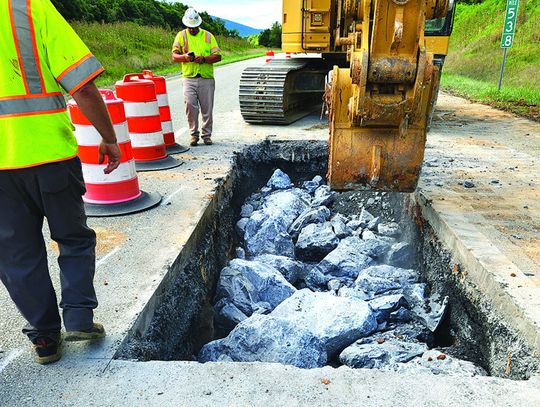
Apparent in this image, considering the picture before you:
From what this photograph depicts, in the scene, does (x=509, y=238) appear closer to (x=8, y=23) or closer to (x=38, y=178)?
(x=38, y=178)

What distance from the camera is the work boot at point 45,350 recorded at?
2.41 m

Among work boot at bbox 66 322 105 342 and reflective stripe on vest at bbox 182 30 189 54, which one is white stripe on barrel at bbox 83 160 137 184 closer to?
work boot at bbox 66 322 105 342

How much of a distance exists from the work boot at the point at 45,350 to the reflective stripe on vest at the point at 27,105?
3.67 feet

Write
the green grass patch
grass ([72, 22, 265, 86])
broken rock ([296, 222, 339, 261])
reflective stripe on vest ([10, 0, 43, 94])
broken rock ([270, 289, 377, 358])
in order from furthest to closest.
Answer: grass ([72, 22, 265, 86])
the green grass patch
broken rock ([296, 222, 339, 261])
broken rock ([270, 289, 377, 358])
reflective stripe on vest ([10, 0, 43, 94])

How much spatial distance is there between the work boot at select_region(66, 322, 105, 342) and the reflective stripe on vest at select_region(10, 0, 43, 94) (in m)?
1.22

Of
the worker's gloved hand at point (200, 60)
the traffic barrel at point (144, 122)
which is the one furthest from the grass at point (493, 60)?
the traffic barrel at point (144, 122)

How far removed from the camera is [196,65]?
7.17m

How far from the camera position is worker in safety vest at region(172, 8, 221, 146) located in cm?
707

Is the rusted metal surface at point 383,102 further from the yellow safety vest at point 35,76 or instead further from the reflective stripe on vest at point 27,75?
the reflective stripe on vest at point 27,75

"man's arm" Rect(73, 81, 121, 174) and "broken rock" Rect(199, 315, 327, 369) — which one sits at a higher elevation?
"man's arm" Rect(73, 81, 121, 174)

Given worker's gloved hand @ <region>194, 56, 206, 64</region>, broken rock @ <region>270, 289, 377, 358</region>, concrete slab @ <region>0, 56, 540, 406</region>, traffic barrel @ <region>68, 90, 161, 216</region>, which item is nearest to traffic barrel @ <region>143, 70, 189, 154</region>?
concrete slab @ <region>0, 56, 540, 406</region>

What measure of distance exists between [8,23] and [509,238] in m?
3.63

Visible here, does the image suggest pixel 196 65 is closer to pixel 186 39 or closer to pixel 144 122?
pixel 186 39

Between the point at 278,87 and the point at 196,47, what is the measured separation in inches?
75.7
